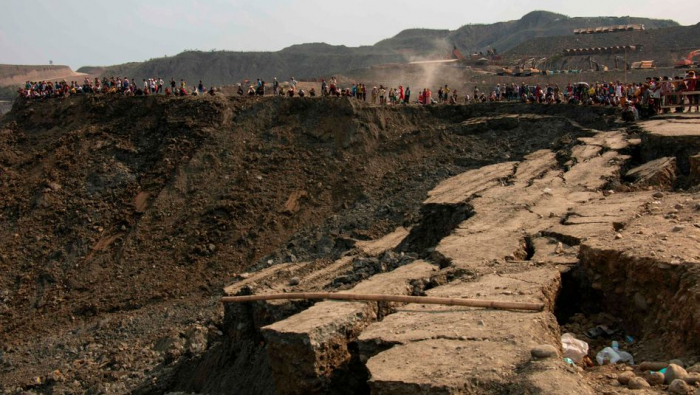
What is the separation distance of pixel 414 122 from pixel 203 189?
7.56 m

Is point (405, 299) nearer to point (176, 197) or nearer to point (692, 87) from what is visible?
point (176, 197)

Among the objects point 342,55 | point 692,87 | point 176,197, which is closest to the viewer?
point 692,87

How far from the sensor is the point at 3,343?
13602 mm

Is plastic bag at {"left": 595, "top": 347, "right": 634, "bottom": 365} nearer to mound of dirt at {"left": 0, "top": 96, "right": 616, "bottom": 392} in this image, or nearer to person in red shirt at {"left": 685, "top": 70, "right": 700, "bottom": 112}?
mound of dirt at {"left": 0, "top": 96, "right": 616, "bottom": 392}

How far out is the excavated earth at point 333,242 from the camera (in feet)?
17.7

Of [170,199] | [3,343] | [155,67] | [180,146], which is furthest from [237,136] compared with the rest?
[155,67]

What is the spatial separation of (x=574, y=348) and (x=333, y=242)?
404 inches

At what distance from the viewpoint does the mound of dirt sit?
13.3 m

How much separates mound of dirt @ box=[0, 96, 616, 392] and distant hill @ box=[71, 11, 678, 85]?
35687 mm

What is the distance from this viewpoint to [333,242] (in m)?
15.2

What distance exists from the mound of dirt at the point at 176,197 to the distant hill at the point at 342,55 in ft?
117

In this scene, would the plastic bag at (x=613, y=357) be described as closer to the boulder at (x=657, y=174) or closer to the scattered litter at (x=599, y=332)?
the scattered litter at (x=599, y=332)

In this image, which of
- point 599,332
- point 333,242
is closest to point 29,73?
point 333,242

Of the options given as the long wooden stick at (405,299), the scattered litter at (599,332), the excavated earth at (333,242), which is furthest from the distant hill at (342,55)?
the scattered litter at (599,332)
